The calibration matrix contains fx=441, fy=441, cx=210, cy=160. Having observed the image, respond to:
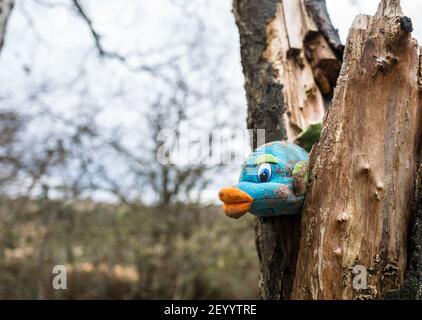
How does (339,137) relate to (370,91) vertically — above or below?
below

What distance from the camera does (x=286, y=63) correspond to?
Answer: 2391mm

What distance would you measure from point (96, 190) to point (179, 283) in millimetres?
1702

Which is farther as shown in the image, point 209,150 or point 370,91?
point 209,150

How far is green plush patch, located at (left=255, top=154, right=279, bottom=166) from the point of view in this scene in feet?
5.43

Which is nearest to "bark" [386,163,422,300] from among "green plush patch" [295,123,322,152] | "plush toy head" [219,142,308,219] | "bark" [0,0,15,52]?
"plush toy head" [219,142,308,219]

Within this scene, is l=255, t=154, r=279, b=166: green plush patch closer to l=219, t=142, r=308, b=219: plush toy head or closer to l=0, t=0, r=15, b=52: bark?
l=219, t=142, r=308, b=219: plush toy head

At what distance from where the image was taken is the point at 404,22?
5.39ft

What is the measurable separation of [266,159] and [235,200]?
0.72ft

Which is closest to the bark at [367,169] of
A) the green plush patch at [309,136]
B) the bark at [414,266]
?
the bark at [414,266]

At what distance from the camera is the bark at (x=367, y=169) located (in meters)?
1.58

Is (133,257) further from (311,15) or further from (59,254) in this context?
(311,15)

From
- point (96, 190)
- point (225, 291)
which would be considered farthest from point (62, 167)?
point (225, 291)

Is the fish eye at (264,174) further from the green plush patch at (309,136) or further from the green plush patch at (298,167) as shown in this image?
the green plush patch at (309,136)

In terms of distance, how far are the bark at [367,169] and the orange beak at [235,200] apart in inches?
11.7
